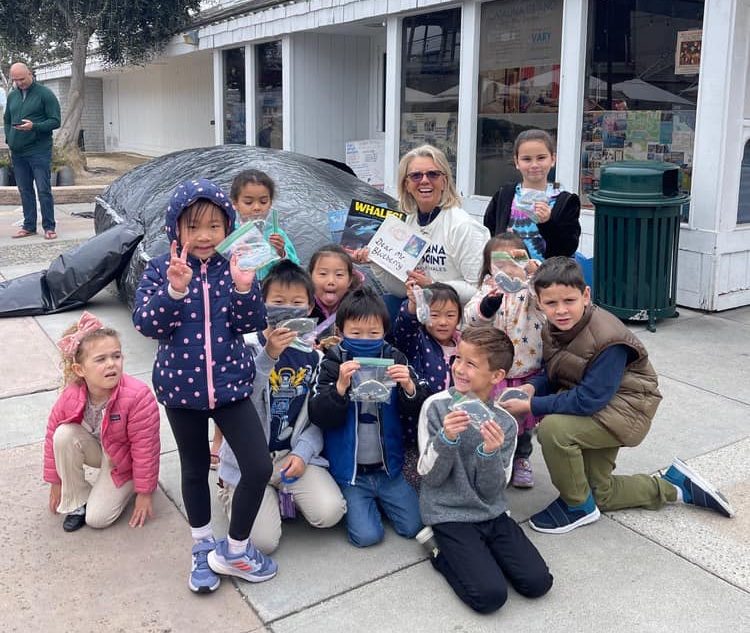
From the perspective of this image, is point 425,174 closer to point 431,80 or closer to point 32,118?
point 431,80

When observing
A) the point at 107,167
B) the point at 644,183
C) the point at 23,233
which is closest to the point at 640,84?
the point at 644,183

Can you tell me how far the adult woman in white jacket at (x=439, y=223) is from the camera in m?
3.77

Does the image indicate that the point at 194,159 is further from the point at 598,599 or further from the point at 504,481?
the point at 598,599

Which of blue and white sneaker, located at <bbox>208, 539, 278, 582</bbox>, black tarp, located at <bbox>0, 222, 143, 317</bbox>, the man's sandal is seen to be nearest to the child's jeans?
blue and white sneaker, located at <bbox>208, 539, 278, 582</bbox>

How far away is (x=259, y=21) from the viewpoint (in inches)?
482

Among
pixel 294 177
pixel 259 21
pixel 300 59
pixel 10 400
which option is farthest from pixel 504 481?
pixel 259 21

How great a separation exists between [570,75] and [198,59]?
47.6 ft

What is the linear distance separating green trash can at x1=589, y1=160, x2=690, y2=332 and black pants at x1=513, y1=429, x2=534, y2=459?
2738 millimetres

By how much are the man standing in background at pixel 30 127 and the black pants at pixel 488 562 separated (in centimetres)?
820

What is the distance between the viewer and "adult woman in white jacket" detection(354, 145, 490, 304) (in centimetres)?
377

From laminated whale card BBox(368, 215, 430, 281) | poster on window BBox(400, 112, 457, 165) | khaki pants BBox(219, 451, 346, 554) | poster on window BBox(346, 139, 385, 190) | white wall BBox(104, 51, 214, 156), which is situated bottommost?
khaki pants BBox(219, 451, 346, 554)

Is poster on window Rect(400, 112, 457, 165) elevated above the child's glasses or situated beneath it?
elevated above

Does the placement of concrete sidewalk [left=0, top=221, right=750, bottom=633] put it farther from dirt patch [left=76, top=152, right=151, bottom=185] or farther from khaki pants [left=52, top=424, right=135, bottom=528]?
dirt patch [left=76, top=152, right=151, bottom=185]

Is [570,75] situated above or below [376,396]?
above
